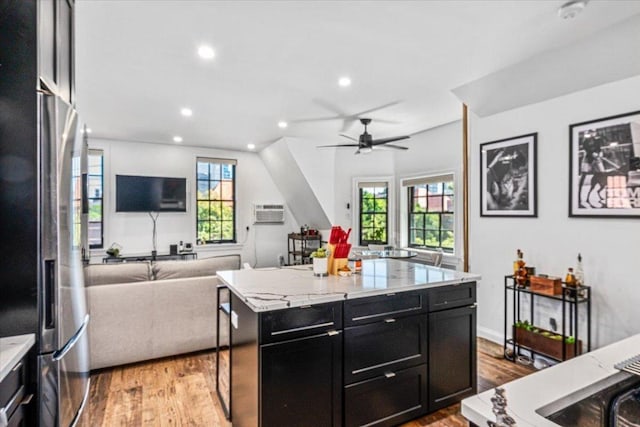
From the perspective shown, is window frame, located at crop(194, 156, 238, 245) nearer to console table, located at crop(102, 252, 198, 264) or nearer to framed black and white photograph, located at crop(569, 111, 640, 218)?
console table, located at crop(102, 252, 198, 264)

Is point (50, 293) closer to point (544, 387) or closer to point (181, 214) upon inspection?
point (544, 387)

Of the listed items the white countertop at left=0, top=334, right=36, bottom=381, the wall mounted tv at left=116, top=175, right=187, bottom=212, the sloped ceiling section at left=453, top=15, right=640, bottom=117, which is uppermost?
the sloped ceiling section at left=453, top=15, right=640, bottom=117

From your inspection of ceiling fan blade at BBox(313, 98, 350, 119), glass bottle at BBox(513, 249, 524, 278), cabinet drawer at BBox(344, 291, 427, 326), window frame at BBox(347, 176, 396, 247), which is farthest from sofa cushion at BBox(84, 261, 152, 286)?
window frame at BBox(347, 176, 396, 247)

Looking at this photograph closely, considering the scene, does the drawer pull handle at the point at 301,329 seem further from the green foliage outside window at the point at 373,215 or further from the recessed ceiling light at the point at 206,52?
the green foliage outside window at the point at 373,215

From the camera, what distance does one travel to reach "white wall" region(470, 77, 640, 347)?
2.64 m

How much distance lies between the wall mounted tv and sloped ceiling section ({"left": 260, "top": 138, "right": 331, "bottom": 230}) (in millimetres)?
1781

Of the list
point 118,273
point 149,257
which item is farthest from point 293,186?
point 118,273

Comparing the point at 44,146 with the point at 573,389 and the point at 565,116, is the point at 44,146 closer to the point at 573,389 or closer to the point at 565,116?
the point at 573,389

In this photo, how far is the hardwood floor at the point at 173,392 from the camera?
7.60ft

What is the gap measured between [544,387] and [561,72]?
289 cm

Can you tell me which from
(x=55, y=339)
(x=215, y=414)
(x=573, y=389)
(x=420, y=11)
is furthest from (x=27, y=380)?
(x=420, y=11)

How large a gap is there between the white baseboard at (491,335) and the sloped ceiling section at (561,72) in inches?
94.6

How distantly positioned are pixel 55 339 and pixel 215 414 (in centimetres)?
135

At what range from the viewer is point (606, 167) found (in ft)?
8.93
